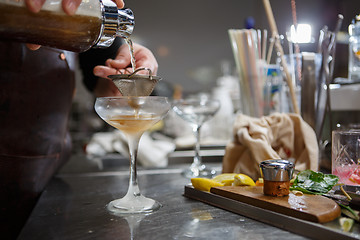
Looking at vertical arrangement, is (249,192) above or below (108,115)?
below

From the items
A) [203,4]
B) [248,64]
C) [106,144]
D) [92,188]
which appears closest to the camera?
[92,188]

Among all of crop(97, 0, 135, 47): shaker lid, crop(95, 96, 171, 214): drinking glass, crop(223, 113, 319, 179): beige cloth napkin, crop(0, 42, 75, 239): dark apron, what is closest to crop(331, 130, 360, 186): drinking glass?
crop(223, 113, 319, 179): beige cloth napkin

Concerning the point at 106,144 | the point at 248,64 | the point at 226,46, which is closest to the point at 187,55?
the point at 226,46

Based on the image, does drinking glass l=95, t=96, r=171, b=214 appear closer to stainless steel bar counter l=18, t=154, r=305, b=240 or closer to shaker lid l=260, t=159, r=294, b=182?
stainless steel bar counter l=18, t=154, r=305, b=240

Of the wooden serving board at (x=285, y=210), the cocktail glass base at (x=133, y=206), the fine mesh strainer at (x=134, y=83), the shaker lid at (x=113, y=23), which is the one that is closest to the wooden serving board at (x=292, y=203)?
the wooden serving board at (x=285, y=210)

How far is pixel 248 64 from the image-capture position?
1225mm

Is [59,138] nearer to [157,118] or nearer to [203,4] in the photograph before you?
[157,118]

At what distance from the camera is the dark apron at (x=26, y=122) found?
2.73 feet

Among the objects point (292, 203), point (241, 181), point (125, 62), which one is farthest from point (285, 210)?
point (125, 62)

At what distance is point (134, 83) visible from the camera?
73cm

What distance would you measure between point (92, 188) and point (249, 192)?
0.45 m

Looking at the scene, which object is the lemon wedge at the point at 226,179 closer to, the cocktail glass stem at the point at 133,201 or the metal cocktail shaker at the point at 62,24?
the cocktail glass stem at the point at 133,201

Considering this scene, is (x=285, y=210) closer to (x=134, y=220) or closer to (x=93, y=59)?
(x=134, y=220)

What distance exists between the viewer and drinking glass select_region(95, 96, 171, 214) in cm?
66
